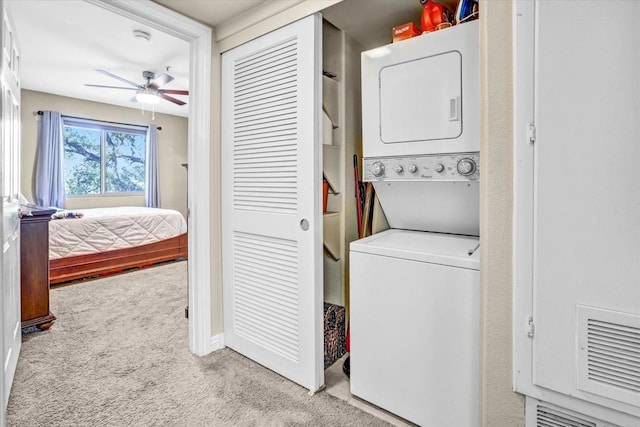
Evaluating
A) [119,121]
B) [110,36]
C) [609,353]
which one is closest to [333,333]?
[609,353]

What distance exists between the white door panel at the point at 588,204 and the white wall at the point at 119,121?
656 cm

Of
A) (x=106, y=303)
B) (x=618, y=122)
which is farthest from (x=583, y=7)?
(x=106, y=303)

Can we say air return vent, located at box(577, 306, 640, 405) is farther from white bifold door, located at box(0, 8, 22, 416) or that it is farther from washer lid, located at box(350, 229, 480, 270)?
white bifold door, located at box(0, 8, 22, 416)

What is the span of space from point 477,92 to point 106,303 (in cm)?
363

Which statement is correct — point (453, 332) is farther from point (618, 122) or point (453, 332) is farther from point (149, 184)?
point (149, 184)

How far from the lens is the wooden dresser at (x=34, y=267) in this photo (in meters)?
2.54

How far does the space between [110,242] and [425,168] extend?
4.19 metres

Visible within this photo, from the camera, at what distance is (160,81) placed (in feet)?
12.8

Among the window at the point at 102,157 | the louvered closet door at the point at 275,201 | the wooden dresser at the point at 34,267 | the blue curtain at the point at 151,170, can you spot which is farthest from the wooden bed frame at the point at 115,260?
the louvered closet door at the point at 275,201

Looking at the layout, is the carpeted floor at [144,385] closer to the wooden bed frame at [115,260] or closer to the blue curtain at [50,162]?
the wooden bed frame at [115,260]

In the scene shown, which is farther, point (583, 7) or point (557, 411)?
point (557, 411)

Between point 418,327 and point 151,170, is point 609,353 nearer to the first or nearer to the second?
point 418,327

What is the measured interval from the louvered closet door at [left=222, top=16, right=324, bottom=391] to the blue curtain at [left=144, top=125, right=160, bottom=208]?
15.9ft

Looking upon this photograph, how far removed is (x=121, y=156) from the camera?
6.25 metres
